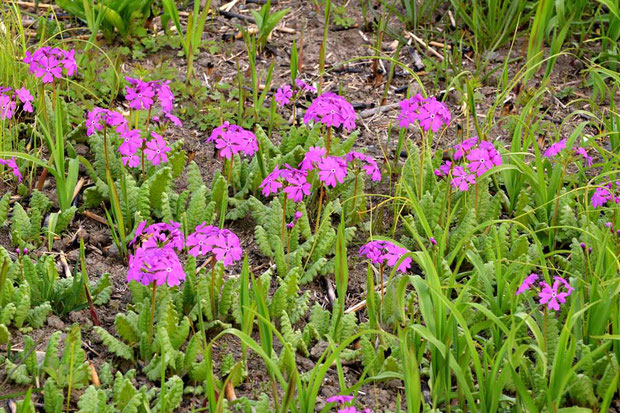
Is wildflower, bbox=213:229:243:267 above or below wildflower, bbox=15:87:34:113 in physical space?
below

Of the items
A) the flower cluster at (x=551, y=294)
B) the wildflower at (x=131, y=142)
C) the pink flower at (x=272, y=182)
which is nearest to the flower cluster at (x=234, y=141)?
the pink flower at (x=272, y=182)

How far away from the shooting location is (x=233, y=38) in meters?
4.22

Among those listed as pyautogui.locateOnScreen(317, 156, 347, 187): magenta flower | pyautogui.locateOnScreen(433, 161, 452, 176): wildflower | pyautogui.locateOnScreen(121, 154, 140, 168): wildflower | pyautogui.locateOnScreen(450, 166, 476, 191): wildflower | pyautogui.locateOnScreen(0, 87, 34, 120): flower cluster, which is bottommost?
pyautogui.locateOnScreen(433, 161, 452, 176): wildflower

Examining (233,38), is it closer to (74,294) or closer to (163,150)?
(163,150)

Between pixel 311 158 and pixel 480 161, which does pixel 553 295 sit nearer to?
pixel 480 161

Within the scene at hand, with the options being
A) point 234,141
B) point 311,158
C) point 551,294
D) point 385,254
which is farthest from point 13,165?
point 551,294

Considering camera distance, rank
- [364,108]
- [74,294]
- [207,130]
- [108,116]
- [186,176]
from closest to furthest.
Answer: [74,294] < [108,116] < [186,176] < [207,130] < [364,108]

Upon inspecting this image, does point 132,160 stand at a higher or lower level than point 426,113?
lower

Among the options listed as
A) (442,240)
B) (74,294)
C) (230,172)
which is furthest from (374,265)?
(74,294)

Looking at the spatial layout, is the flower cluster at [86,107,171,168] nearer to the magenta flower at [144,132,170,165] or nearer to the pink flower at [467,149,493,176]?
the magenta flower at [144,132,170,165]

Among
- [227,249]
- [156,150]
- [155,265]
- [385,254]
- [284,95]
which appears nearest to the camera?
[155,265]

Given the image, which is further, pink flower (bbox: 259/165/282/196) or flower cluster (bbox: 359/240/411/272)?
pink flower (bbox: 259/165/282/196)

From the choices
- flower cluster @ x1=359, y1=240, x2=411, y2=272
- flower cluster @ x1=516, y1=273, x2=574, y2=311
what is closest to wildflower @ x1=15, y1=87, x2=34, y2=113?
flower cluster @ x1=359, y1=240, x2=411, y2=272

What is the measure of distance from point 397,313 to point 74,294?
1.00 meters
